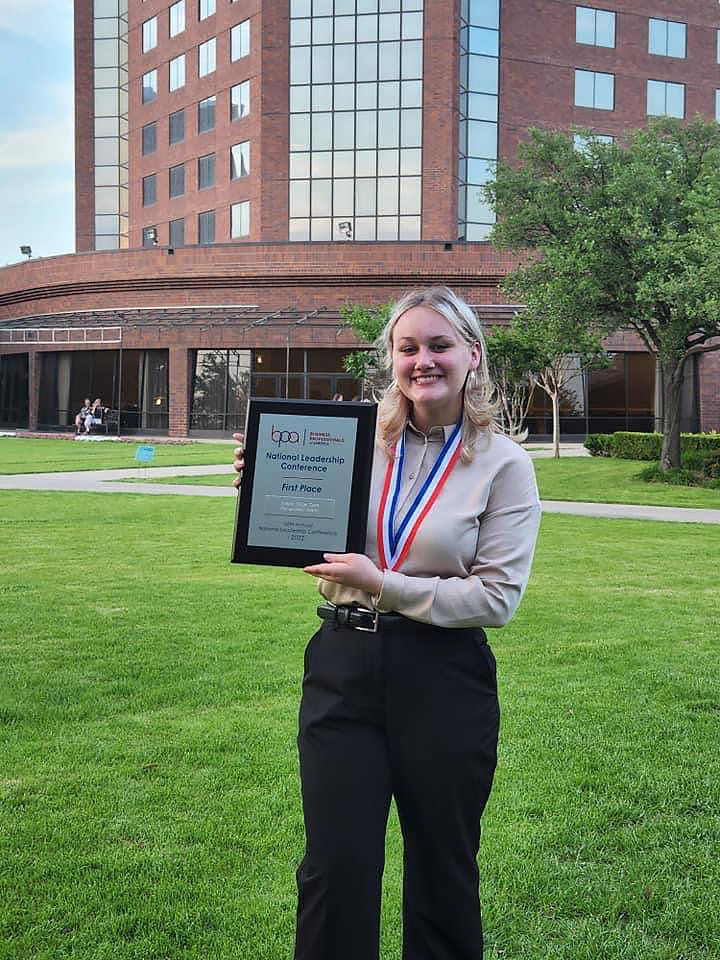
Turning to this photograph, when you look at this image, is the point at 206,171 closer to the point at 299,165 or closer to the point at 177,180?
the point at 177,180

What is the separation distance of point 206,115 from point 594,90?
20751 mm

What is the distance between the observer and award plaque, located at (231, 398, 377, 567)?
2855mm

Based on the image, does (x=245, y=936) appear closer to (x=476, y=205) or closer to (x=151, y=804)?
(x=151, y=804)

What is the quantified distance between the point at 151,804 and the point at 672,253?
1974 centimetres

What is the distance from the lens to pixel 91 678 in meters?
7.08

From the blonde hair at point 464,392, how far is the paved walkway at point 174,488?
1466 cm

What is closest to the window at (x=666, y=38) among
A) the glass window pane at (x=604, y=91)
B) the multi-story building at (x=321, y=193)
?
the multi-story building at (x=321, y=193)

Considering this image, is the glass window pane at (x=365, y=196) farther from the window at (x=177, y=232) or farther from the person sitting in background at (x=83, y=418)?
the person sitting in background at (x=83, y=418)

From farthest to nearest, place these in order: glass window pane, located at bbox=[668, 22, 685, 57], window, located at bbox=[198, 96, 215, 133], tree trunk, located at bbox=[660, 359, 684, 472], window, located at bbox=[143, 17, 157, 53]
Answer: window, located at bbox=[143, 17, 157, 53]
window, located at bbox=[198, 96, 215, 133]
glass window pane, located at bbox=[668, 22, 685, 57]
tree trunk, located at bbox=[660, 359, 684, 472]

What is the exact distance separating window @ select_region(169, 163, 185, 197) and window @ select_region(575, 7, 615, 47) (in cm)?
2280

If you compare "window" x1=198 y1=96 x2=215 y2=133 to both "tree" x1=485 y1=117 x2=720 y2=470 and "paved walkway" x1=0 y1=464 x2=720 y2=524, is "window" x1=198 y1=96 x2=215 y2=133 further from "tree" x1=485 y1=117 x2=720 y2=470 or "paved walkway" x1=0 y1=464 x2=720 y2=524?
"paved walkway" x1=0 y1=464 x2=720 y2=524

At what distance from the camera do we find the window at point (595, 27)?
178ft

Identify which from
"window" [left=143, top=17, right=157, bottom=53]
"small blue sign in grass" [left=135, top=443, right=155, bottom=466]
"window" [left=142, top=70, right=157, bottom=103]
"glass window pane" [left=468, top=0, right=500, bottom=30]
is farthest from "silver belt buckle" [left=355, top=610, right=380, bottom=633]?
"window" [left=143, top=17, right=157, bottom=53]

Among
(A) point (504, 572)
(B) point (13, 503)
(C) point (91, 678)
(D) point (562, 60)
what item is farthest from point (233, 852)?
(D) point (562, 60)
